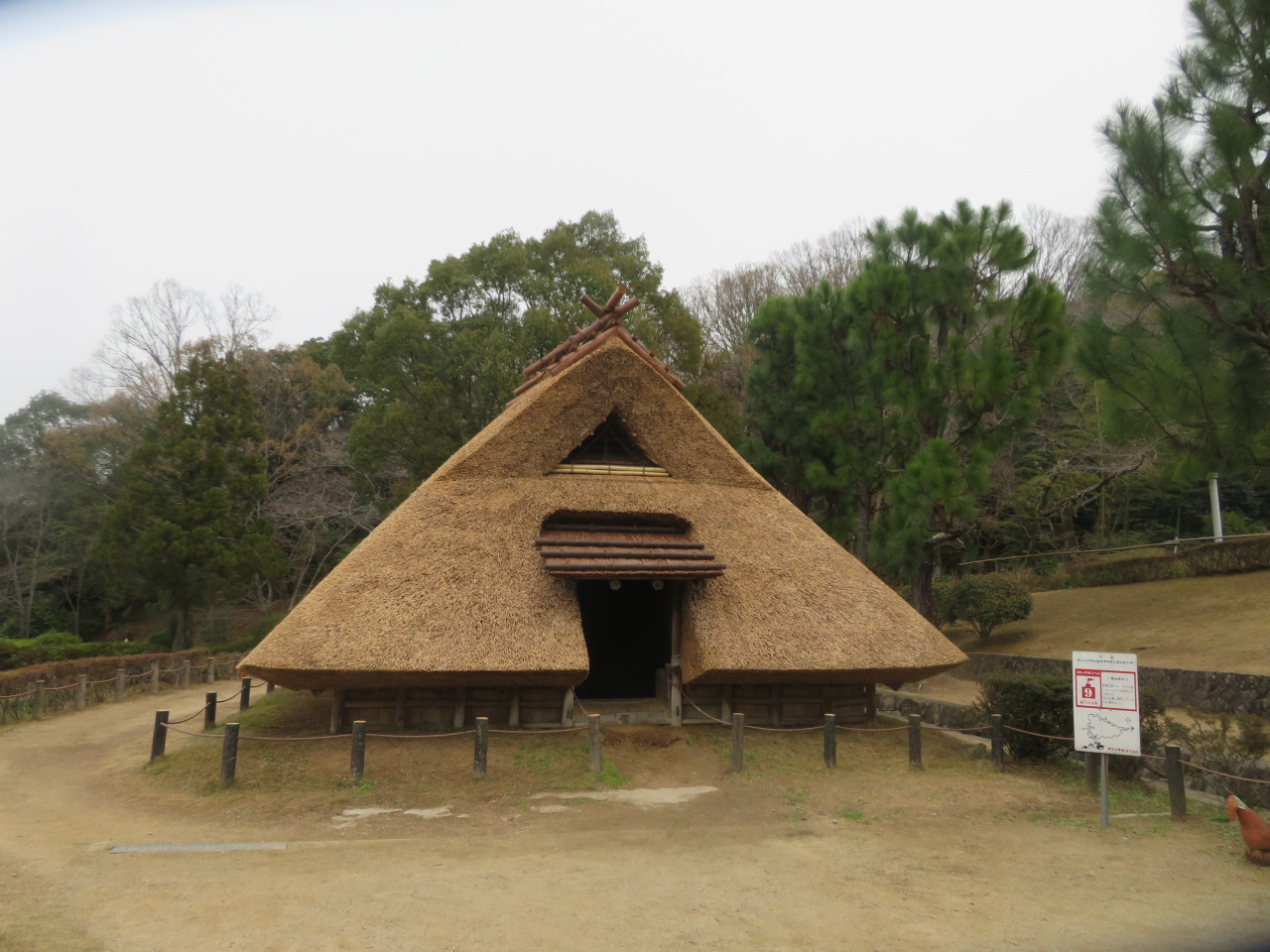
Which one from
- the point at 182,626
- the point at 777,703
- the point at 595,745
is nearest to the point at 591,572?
the point at 595,745

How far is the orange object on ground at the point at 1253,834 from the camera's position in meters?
6.03

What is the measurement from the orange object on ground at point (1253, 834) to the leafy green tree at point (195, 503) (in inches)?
848

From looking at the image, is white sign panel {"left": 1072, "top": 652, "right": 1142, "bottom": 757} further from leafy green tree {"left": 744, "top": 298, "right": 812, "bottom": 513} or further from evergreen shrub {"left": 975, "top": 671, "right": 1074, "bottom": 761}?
leafy green tree {"left": 744, "top": 298, "right": 812, "bottom": 513}

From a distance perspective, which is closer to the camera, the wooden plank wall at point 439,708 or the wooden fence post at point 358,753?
the wooden fence post at point 358,753

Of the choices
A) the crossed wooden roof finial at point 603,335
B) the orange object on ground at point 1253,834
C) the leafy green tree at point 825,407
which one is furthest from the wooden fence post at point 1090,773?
the leafy green tree at point 825,407

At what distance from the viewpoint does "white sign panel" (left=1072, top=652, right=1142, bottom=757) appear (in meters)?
7.04

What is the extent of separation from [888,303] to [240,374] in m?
18.7

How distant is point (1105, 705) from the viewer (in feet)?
23.4


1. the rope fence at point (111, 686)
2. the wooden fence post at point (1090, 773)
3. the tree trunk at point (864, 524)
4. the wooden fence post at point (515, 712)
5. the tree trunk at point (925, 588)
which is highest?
the tree trunk at point (864, 524)

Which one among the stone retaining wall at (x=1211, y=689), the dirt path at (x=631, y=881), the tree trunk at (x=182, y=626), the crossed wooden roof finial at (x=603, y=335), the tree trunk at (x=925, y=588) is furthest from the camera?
the tree trunk at (x=182, y=626)

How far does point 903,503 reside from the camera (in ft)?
52.2

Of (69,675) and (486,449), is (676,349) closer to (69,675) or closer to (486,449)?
(486,449)

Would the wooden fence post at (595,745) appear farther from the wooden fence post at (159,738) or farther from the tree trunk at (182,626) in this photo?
the tree trunk at (182,626)

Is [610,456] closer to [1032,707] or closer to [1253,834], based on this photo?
[1032,707]
